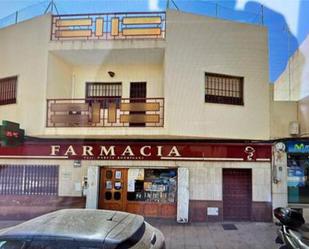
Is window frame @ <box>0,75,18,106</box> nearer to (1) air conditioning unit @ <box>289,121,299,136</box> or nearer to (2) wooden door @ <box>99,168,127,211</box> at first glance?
(2) wooden door @ <box>99,168,127,211</box>

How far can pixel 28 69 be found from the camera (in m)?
10.2

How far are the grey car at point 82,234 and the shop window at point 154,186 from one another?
6.58 metres

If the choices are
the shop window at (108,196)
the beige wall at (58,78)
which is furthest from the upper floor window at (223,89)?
the beige wall at (58,78)

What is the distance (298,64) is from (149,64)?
561 centimetres

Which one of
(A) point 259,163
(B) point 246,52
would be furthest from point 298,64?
(A) point 259,163

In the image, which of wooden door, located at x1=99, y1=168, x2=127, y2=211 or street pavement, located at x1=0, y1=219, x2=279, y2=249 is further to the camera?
wooden door, located at x1=99, y1=168, x2=127, y2=211

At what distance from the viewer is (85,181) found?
10.5 metres

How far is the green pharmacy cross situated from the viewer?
9.12 metres

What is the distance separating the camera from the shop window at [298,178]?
34.4ft

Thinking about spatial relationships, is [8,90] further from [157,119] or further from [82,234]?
[82,234]

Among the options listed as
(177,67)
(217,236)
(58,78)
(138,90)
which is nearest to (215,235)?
(217,236)

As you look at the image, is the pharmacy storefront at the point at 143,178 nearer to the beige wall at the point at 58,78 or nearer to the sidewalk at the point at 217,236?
the sidewalk at the point at 217,236

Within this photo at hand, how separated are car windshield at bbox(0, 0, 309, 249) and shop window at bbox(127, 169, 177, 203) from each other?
1.3 inches

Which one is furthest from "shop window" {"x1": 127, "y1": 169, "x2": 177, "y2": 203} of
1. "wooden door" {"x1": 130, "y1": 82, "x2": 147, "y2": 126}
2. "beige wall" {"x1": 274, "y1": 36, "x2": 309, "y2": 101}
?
"beige wall" {"x1": 274, "y1": 36, "x2": 309, "y2": 101}
